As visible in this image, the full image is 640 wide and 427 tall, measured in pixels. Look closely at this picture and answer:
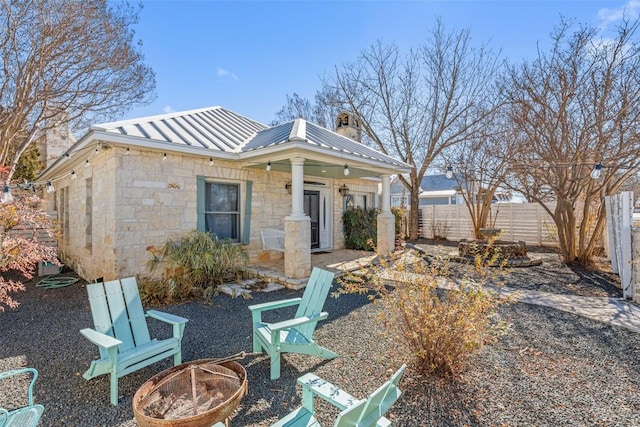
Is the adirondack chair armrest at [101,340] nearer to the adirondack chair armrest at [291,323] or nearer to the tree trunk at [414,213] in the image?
the adirondack chair armrest at [291,323]

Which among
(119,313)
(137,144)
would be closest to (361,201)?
(137,144)

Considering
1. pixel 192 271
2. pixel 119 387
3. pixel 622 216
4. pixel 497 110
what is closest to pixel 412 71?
pixel 497 110

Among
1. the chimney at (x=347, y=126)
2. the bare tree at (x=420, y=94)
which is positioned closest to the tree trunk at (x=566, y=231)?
the bare tree at (x=420, y=94)

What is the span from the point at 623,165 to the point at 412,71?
9571mm

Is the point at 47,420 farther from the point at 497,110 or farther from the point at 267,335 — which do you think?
the point at 497,110

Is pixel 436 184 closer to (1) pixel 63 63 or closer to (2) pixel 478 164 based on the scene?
(2) pixel 478 164

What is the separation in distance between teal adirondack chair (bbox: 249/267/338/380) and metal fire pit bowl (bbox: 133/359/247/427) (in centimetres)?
57

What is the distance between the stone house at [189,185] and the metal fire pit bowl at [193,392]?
155 inches

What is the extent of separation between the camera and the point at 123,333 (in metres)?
3.06

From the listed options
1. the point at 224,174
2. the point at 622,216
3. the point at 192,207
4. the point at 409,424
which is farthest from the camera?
the point at 224,174

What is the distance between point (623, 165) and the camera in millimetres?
6820

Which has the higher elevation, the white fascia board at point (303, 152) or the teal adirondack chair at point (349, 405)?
the white fascia board at point (303, 152)

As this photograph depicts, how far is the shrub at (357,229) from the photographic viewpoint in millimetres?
10529

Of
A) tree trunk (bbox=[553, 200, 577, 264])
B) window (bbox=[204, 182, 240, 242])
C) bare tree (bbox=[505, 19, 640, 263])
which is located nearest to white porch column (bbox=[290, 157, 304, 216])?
window (bbox=[204, 182, 240, 242])
